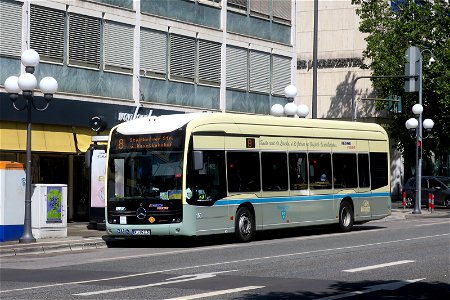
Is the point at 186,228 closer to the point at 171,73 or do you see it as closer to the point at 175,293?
the point at 175,293

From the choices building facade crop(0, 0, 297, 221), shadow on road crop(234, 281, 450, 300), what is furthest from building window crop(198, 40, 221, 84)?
shadow on road crop(234, 281, 450, 300)

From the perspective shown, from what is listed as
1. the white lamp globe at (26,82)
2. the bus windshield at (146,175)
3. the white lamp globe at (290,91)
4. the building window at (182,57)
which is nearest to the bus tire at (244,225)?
the bus windshield at (146,175)

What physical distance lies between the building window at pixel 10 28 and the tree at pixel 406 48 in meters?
28.7

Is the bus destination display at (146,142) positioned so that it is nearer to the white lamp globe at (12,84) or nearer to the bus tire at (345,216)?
the white lamp globe at (12,84)

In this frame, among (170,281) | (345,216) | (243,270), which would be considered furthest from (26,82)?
(345,216)

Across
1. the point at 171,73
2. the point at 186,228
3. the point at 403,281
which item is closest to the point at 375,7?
the point at 171,73

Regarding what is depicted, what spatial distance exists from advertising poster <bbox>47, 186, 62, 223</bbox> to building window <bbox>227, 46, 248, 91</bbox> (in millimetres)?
14822

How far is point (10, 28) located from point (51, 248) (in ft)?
30.2

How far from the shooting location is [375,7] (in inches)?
2267

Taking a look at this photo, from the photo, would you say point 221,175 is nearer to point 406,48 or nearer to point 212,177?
point 212,177

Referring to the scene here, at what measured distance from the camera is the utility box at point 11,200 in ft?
75.8

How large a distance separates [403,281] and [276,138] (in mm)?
11006

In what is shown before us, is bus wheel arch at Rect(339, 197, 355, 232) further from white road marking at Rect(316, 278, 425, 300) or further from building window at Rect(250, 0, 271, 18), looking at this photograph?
building window at Rect(250, 0, 271, 18)

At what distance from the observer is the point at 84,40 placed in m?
31.5
